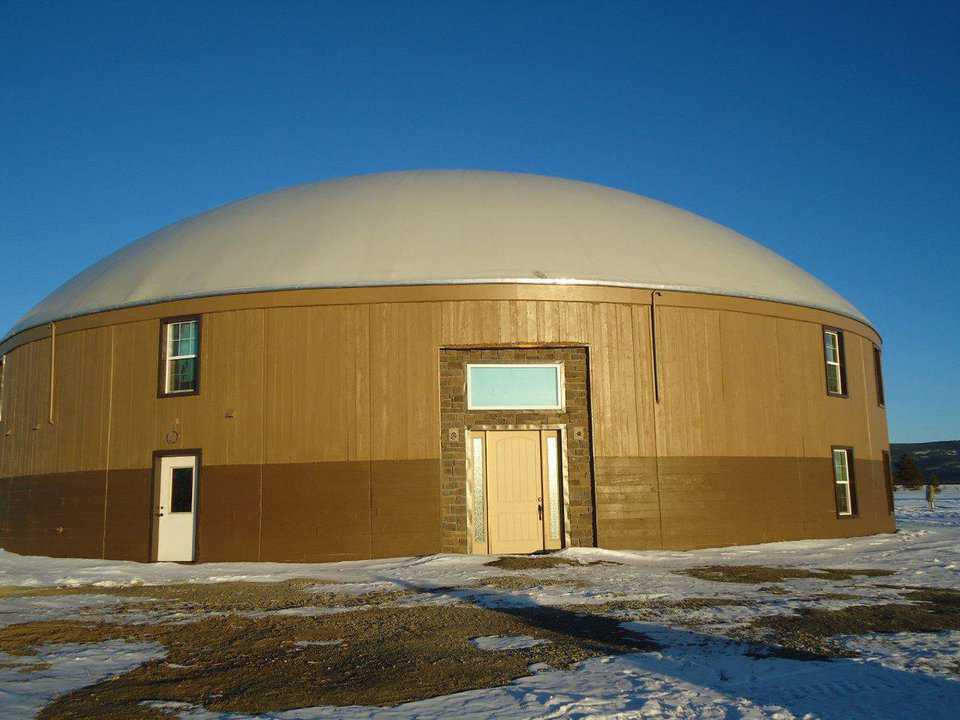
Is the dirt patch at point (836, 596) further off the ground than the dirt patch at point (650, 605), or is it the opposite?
the dirt patch at point (650, 605)

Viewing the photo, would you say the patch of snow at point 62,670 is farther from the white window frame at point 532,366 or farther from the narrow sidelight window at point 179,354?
the narrow sidelight window at point 179,354

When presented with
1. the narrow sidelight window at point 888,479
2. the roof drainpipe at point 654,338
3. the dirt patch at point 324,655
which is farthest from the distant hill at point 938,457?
the dirt patch at point 324,655

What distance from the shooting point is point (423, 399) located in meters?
15.0

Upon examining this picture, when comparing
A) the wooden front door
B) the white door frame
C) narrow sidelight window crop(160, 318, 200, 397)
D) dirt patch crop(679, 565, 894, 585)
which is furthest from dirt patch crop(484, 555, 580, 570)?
narrow sidelight window crop(160, 318, 200, 397)

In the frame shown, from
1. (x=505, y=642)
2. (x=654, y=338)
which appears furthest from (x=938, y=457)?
(x=505, y=642)

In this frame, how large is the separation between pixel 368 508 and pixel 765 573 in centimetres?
654

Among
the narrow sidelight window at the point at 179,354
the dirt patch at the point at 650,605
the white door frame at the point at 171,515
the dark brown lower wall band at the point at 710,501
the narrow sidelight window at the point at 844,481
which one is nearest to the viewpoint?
the dirt patch at the point at 650,605

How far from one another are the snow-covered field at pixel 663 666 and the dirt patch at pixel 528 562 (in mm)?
436

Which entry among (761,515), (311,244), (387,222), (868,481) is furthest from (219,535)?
(868,481)

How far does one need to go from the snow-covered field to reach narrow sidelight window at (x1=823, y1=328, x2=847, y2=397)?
20.8ft

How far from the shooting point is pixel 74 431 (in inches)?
658

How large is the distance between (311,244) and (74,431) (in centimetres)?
589

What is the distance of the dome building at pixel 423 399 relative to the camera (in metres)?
15.0

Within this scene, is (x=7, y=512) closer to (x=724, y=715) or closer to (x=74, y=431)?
(x=74, y=431)
